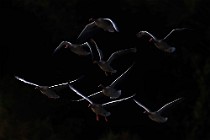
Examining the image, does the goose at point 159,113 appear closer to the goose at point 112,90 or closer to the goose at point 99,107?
the goose at point 112,90

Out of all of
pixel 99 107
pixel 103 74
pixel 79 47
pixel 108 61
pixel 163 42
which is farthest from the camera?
pixel 103 74

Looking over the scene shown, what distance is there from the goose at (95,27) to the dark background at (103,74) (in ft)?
1.01

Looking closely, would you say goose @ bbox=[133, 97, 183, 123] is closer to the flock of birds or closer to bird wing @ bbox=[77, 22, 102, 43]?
the flock of birds

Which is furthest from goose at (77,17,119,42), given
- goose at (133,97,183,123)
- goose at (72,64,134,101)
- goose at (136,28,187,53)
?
goose at (133,97,183,123)

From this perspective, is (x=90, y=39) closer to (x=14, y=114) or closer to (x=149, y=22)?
(x=149, y=22)

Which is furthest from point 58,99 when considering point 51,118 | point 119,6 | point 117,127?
point 119,6

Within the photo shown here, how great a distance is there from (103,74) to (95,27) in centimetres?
90

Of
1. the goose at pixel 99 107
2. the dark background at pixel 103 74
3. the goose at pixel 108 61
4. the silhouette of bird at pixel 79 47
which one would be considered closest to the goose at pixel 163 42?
the dark background at pixel 103 74

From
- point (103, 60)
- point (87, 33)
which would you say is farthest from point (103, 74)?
point (87, 33)

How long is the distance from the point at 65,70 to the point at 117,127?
3.97 feet

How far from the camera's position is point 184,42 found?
752 centimetres

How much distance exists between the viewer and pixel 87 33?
7.50 m

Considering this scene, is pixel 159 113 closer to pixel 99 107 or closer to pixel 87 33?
pixel 99 107

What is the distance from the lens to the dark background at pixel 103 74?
288 inches
